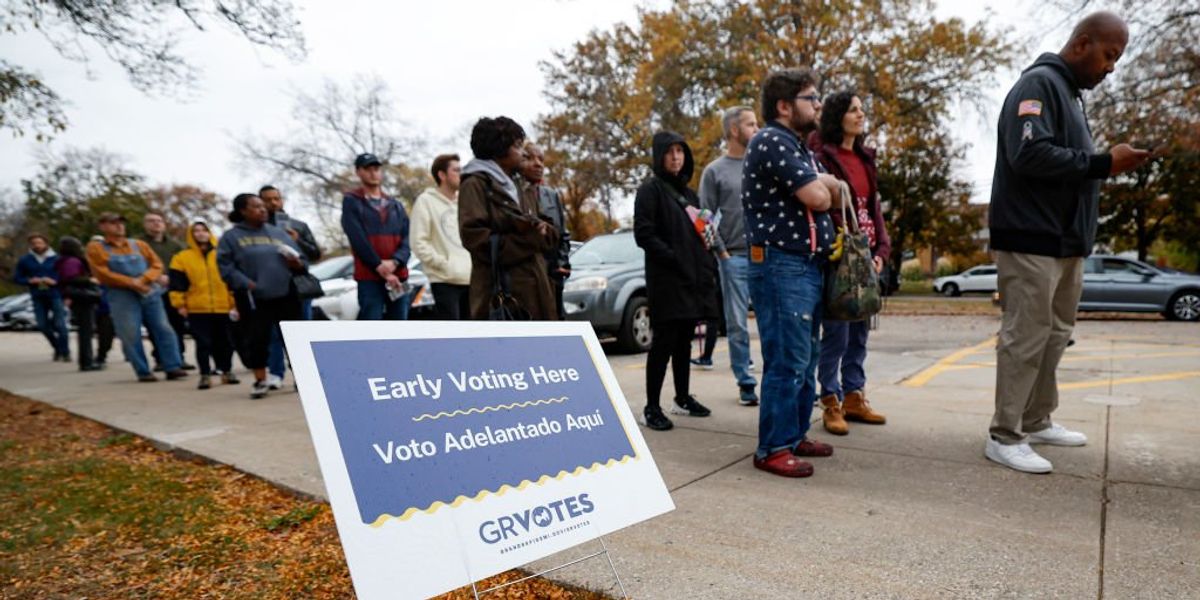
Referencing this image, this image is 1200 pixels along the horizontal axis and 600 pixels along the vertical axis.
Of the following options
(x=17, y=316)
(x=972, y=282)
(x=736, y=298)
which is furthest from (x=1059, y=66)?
(x=972, y=282)

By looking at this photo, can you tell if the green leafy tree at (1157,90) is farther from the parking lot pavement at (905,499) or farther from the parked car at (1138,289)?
the parking lot pavement at (905,499)

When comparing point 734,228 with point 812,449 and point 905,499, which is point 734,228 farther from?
point 905,499

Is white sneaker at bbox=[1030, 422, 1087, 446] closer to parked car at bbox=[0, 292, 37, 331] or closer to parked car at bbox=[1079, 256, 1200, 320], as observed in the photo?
parked car at bbox=[1079, 256, 1200, 320]

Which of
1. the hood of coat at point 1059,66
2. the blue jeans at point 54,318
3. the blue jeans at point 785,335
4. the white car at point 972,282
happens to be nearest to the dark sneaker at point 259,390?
the blue jeans at point 785,335

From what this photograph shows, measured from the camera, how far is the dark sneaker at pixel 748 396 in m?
4.54

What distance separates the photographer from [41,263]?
A: 30.6 ft

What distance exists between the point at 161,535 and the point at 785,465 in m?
2.49

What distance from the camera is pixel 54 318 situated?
9859mm

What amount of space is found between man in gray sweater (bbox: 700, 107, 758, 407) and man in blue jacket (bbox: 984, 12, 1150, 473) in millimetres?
1722

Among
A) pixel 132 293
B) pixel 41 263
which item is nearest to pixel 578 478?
pixel 132 293

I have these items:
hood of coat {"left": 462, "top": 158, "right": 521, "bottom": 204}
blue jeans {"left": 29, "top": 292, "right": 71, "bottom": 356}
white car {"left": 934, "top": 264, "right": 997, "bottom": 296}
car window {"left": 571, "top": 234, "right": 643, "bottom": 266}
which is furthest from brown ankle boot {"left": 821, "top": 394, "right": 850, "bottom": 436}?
white car {"left": 934, "top": 264, "right": 997, "bottom": 296}

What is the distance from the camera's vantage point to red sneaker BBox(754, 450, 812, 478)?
2.91 meters

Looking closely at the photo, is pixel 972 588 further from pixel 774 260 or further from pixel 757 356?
pixel 757 356

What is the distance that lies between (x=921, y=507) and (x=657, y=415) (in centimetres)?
164
